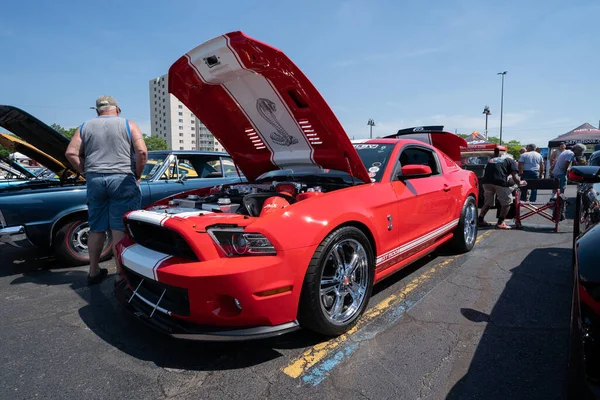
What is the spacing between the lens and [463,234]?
172 inches

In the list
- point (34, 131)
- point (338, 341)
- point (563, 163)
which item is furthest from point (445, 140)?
point (34, 131)

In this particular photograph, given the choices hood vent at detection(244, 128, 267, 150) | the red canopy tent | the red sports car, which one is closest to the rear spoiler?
the red sports car

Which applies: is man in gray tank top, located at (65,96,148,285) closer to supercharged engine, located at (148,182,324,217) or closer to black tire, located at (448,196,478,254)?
supercharged engine, located at (148,182,324,217)

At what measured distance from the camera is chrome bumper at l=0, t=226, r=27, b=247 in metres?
3.63

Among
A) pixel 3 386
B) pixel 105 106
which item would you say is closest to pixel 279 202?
pixel 3 386

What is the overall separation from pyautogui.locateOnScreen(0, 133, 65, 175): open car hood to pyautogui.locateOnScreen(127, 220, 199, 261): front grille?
3.39 m

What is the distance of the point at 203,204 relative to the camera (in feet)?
9.23

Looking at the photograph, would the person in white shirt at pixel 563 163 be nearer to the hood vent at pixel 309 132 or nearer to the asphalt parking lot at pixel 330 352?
the asphalt parking lot at pixel 330 352

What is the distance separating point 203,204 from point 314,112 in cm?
116

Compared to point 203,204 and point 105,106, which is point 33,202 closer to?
point 105,106

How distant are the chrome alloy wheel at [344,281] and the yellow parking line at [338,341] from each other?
0.13m

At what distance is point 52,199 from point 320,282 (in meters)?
3.50

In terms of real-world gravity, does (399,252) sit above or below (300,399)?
above

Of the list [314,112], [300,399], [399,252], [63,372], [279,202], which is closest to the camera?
[300,399]
